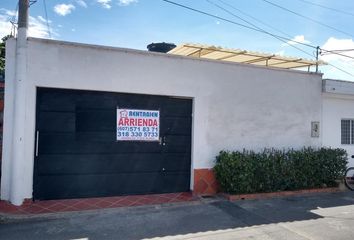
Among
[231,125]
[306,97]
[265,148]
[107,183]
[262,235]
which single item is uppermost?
[306,97]

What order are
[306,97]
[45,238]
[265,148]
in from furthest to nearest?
[306,97] → [265,148] → [45,238]

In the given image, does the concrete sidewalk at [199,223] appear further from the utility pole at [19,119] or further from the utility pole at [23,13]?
the utility pole at [23,13]

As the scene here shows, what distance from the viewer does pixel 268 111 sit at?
951 cm

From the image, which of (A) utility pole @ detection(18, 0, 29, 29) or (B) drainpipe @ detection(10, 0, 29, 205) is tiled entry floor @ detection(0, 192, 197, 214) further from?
(A) utility pole @ detection(18, 0, 29, 29)

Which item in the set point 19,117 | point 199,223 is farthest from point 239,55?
point 19,117

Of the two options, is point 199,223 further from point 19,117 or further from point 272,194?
point 19,117

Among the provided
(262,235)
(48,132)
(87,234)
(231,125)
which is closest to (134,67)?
(48,132)

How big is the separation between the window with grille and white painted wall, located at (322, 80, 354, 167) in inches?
5.7

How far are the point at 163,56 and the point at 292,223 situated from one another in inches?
187

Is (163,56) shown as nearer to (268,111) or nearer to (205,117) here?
(205,117)

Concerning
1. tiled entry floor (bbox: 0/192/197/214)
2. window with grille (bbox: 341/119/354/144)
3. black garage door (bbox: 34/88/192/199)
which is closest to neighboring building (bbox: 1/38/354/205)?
black garage door (bbox: 34/88/192/199)

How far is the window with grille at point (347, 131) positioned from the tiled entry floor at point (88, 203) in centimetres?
612

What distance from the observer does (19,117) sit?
6.98 metres

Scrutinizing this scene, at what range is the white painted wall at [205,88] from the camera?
23.8 feet
